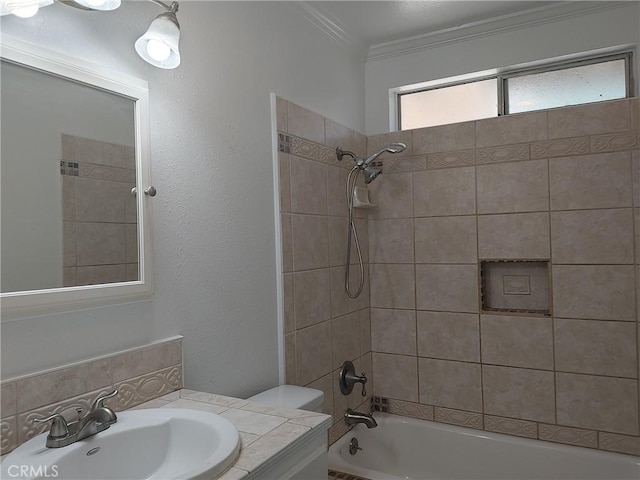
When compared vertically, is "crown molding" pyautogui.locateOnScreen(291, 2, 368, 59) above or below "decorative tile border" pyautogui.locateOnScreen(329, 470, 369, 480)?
above

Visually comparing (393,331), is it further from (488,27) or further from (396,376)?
(488,27)

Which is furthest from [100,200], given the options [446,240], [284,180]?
[446,240]

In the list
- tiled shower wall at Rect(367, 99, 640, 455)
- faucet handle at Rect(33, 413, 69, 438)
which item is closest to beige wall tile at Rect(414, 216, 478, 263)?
tiled shower wall at Rect(367, 99, 640, 455)

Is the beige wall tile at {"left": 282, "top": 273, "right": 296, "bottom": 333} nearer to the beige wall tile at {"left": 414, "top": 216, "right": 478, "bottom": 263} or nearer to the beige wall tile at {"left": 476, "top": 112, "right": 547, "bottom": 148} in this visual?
the beige wall tile at {"left": 414, "top": 216, "right": 478, "bottom": 263}

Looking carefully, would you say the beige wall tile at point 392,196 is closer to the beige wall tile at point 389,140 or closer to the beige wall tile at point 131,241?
the beige wall tile at point 389,140

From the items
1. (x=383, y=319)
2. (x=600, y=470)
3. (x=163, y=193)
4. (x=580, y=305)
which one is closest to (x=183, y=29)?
(x=163, y=193)

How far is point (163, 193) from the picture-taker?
150 centimetres

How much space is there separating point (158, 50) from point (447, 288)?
1.93 m

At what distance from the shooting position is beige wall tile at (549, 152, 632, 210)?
7.36ft

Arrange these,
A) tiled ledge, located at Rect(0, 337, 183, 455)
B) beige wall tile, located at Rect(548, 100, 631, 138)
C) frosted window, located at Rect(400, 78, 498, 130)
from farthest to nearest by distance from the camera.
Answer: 1. frosted window, located at Rect(400, 78, 498, 130)
2. beige wall tile, located at Rect(548, 100, 631, 138)
3. tiled ledge, located at Rect(0, 337, 183, 455)

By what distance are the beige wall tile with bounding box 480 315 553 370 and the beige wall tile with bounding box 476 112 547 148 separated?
0.95m

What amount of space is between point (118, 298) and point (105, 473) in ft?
1.50

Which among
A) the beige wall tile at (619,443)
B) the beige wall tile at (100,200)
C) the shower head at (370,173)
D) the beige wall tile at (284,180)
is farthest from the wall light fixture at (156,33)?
the beige wall tile at (619,443)

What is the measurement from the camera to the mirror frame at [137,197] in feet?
3.60
